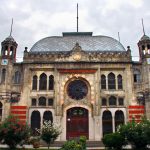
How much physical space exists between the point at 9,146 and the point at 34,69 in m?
16.0

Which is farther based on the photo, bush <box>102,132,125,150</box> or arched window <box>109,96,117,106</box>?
arched window <box>109,96,117,106</box>

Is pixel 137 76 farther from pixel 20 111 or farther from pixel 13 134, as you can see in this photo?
pixel 13 134

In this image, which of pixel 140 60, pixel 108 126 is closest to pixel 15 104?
pixel 108 126

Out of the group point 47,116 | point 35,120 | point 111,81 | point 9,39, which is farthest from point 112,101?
point 9,39

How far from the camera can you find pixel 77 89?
39.2 m

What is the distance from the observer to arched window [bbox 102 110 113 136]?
121 feet

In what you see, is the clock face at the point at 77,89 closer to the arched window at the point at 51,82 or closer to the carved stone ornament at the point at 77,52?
the arched window at the point at 51,82

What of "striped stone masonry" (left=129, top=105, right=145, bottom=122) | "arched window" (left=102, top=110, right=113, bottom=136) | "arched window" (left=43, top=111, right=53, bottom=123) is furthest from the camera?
"arched window" (left=43, top=111, right=53, bottom=123)

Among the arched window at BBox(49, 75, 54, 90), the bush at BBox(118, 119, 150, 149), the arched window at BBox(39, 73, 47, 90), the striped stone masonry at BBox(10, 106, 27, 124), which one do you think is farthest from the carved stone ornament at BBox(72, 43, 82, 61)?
the bush at BBox(118, 119, 150, 149)

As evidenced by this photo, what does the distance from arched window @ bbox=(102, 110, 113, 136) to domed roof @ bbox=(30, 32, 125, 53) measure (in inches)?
431

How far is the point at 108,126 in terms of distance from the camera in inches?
1469

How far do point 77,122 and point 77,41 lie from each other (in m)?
14.2

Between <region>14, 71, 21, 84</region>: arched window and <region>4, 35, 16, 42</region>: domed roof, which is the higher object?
<region>4, 35, 16, 42</region>: domed roof

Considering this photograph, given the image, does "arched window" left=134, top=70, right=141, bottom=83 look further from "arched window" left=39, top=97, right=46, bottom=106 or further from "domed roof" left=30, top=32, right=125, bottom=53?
"arched window" left=39, top=97, right=46, bottom=106
